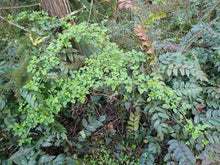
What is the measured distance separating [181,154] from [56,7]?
1.99 m

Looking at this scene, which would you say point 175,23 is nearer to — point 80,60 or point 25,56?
point 80,60

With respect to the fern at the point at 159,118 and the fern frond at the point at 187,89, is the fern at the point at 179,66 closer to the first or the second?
the fern frond at the point at 187,89

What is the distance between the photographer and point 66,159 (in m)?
1.63

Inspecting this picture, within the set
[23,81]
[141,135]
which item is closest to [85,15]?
[23,81]

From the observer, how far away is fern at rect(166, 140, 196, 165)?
1568mm

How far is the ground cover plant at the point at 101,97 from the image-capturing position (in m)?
1.56

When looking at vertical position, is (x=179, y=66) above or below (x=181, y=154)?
above

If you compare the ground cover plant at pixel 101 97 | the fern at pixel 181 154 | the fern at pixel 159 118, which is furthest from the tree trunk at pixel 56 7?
the fern at pixel 181 154

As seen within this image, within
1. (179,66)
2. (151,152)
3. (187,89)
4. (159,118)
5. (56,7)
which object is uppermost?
(56,7)

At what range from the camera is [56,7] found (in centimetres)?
178

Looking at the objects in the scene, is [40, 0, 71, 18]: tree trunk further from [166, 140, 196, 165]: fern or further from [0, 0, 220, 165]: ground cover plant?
[166, 140, 196, 165]: fern

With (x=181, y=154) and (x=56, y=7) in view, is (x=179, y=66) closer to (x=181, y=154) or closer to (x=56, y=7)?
(x=181, y=154)

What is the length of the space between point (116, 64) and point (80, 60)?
432mm

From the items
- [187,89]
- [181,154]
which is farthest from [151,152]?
[187,89]
